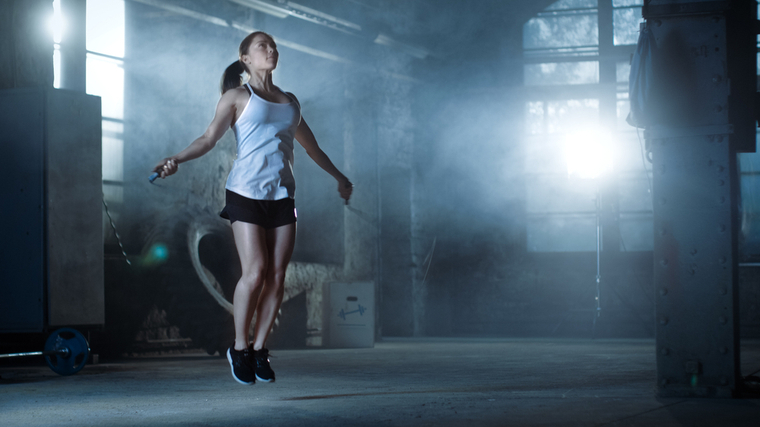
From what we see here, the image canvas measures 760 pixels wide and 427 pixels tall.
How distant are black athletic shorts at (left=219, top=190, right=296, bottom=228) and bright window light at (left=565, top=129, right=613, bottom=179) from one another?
332 inches

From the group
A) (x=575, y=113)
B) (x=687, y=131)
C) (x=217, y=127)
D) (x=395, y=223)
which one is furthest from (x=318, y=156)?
(x=575, y=113)

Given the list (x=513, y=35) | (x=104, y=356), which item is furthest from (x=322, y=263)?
(x=513, y=35)

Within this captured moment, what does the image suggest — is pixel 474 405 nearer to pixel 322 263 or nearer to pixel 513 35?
pixel 322 263

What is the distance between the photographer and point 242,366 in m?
2.71

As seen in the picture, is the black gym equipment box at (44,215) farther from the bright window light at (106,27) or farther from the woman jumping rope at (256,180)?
the woman jumping rope at (256,180)

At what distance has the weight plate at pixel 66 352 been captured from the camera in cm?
540

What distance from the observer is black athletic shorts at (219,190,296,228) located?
106 inches

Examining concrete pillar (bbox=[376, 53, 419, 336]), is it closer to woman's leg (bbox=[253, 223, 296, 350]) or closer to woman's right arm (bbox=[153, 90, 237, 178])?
woman's leg (bbox=[253, 223, 296, 350])

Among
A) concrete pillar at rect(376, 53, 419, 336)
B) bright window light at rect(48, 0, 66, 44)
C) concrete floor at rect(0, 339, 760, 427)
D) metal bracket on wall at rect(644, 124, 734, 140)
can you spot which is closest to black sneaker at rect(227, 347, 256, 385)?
concrete floor at rect(0, 339, 760, 427)

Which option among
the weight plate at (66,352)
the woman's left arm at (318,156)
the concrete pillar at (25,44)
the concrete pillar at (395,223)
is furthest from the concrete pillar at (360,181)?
the woman's left arm at (318,156)

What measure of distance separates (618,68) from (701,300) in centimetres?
892

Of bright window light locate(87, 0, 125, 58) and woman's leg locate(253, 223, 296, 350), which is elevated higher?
bright window light locate(87, 0, 125, 58)

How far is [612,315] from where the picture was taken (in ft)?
36.8

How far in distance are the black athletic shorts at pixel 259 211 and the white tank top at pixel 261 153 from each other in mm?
21
